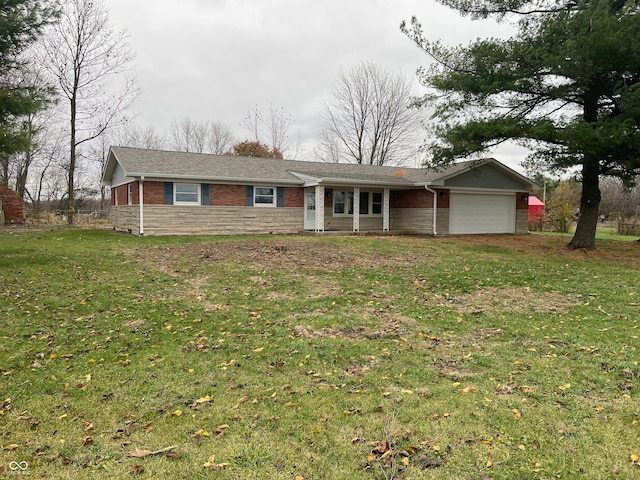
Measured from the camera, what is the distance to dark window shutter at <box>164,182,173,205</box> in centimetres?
1750

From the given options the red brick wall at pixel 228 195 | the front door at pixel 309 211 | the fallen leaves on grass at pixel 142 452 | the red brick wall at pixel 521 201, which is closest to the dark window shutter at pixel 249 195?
the red brick wall at pixel 228 195

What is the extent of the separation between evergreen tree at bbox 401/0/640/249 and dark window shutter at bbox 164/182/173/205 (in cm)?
1074

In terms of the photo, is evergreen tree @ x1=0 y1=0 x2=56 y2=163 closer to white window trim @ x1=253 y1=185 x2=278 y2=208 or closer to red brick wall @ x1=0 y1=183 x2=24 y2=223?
white window trim @ x1=253 y1=185 x2=278 y2=208

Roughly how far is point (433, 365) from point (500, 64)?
12.0 m

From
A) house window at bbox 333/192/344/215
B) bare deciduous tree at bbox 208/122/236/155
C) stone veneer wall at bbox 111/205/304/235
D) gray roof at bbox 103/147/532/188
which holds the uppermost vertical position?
bare deciduous tree at bbox 208/122/236/155

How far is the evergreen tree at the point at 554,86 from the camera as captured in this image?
10914 millimetres

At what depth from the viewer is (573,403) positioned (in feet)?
11.5

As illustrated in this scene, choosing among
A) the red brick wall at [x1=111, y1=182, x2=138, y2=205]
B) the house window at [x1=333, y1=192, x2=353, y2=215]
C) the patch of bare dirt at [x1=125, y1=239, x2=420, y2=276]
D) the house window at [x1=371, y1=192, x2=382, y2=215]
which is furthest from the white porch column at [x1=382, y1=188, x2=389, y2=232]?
the red brick wall at [x1=111, y1=182, x2=138, y2=205]

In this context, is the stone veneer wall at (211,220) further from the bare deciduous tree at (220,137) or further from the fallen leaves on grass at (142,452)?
the bare deciduous tree at (220,137)

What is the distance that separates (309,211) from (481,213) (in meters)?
9.28

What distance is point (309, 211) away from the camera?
20.5 metres

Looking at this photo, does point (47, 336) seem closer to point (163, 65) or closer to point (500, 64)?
point (500, 64)

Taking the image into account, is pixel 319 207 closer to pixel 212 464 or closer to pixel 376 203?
pixel 376 203

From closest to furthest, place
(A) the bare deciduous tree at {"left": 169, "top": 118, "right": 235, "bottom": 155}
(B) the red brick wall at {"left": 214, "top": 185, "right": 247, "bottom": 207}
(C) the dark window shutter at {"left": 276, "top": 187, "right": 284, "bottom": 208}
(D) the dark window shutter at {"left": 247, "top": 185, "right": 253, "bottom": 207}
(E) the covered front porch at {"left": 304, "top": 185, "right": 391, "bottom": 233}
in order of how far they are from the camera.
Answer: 1. (B) the red brick wall at {"left": 214, "top": 185, "right": 247, "bottom": 207}
2. (D) the dark window shutter at {"left": 247, "top": 185, "right": 253, "bottom": 207}
3. (E) the covered front porch at {"left": 304, "top": 185, "right": 391, "bottom": 233}
4. (C) the dark window shutter at {"left": 276, "top": 187, "right": 284, "bottom": 208}
5. (A) the bare deciduous tree at {"left": 169, "top": 118, "right": 235, "bottom": 155}
